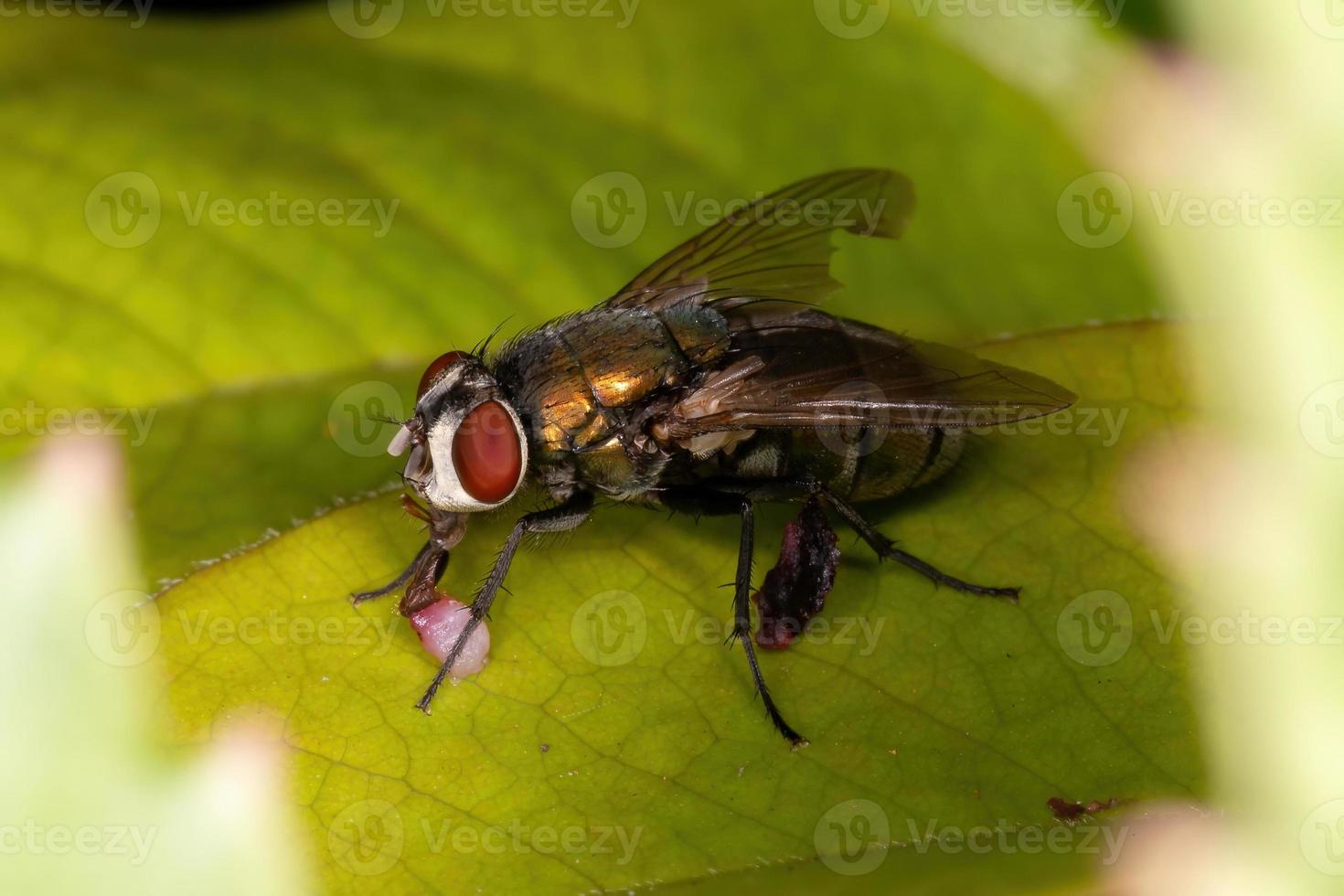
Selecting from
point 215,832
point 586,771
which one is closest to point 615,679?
point 586,771

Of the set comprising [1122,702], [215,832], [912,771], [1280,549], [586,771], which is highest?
[1280,549]

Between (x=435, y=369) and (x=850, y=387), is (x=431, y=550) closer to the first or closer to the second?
(x=435, y=369)

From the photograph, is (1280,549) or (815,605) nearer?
(1280,549)

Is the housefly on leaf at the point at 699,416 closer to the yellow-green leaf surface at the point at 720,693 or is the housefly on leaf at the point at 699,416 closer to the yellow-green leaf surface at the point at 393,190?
the yellow-green leaf surface at the point at 720,693

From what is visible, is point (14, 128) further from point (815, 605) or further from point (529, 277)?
point (815, 605)

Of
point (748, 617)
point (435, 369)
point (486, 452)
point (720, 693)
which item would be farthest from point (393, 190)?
point (720, 693)
